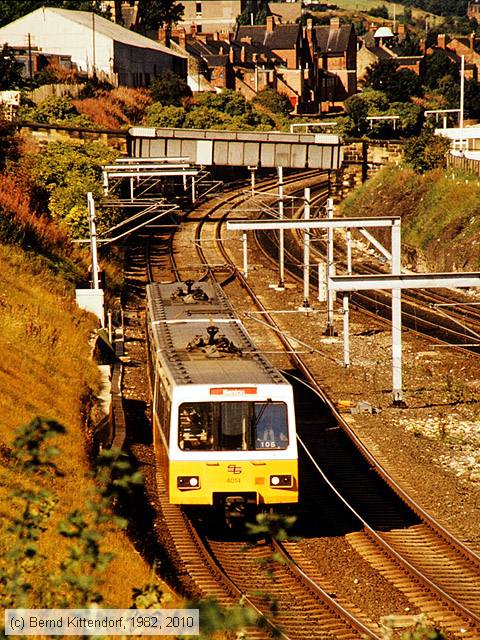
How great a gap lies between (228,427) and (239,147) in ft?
112

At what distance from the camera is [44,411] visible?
2020cm

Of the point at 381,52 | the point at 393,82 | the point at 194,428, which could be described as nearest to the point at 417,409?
the point at 194,428

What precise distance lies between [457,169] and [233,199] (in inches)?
581

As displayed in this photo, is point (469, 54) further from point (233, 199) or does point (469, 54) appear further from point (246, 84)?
point (233, 199)

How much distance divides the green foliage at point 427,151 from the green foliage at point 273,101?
133 feet

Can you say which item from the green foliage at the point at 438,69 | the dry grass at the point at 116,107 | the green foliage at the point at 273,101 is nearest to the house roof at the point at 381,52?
the green foliage at the point at 438,69

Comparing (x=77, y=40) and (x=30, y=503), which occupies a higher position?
(x=77, y=40)

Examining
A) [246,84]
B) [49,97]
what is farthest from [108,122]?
[246,84]

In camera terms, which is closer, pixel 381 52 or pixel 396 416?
pixel 396 416

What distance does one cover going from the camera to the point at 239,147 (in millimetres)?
49688

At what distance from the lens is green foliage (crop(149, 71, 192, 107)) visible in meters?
83.2

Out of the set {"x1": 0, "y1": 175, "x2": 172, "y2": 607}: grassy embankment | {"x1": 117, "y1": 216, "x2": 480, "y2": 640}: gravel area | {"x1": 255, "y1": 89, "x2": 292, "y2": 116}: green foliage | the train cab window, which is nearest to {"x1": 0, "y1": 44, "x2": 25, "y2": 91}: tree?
{"x1": 0, "y1": 175, "x2": 172, "y2": 607}: grassy embankment

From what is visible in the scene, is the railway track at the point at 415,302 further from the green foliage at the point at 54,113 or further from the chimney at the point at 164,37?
the chimney at the point at 164,37

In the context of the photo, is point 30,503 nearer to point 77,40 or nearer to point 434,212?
point 434,212
